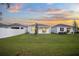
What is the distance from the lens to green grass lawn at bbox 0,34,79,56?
2.86 meters

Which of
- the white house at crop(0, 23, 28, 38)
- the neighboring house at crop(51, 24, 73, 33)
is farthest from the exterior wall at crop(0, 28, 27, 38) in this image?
the neighboring house at crop(51, 24, 73, 33)

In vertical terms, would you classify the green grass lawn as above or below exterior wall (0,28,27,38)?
below

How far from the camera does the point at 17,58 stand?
287 cm

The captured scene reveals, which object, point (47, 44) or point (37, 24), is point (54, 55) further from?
point (37, 24)

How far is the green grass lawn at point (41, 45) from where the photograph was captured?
9.39ft

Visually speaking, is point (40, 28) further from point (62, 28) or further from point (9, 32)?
point (9, 32)

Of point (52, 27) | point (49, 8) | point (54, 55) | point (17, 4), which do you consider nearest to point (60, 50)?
point (54, 55)

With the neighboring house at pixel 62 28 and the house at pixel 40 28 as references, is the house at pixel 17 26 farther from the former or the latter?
the neighboring house at pixel 62 28

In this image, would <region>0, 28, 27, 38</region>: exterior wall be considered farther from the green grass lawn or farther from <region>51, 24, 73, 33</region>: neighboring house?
<region>51, 24, 73, 33</region>: neighboring house

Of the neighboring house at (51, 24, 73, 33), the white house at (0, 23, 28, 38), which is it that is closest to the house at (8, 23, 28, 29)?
the white house at (0, 23, 28, 38)

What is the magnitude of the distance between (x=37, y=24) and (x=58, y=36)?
27 centimetres

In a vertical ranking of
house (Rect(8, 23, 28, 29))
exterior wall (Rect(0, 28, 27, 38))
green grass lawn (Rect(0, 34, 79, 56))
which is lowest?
green grass lawn (Rect(0, 34, 79, 56))

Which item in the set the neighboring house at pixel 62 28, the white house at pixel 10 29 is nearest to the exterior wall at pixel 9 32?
the white house at pixel 10 29

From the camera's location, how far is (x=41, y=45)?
2.88 meters
